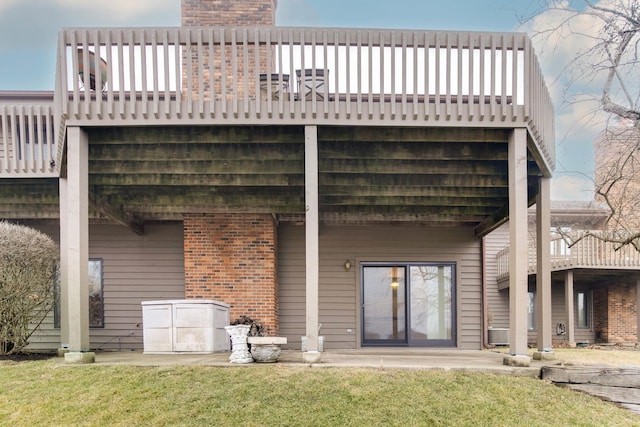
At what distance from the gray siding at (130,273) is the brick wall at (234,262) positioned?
35.6 inches

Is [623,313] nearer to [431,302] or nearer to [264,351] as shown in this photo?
[431,302]

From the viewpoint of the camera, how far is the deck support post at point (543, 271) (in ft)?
24.5

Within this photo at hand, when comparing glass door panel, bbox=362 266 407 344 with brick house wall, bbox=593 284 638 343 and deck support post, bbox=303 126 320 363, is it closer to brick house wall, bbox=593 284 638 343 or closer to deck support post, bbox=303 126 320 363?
deck support post, bbox=303 126 320 363

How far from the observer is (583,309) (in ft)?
54.6

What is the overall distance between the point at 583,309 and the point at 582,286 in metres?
0.75

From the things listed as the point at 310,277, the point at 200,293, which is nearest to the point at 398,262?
the point at 200,293

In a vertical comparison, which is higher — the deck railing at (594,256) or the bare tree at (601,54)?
the bare tree at (601,54)

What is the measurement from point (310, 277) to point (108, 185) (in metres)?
4.38

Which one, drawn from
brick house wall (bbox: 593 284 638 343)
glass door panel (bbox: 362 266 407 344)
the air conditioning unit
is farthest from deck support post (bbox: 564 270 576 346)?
glass door panel (bbox: 362 266 407 344)

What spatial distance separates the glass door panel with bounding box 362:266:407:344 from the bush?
5.81 m

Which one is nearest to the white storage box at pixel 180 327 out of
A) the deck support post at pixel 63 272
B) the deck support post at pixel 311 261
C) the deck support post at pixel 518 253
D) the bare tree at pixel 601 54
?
the deck support post at pixel 63 272

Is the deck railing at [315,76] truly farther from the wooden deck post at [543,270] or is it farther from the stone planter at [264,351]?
the stone planter at [264,351]

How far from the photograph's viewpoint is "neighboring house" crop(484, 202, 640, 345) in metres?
14.2

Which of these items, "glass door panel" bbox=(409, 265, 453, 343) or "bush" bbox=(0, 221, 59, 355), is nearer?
"bush" bbox=(0, 221, 59, 355)
